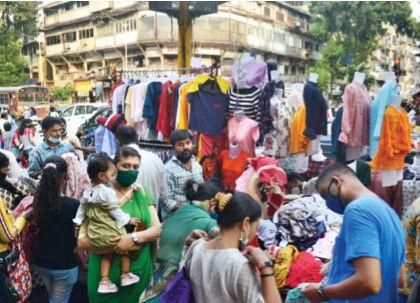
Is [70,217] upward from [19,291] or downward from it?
upward

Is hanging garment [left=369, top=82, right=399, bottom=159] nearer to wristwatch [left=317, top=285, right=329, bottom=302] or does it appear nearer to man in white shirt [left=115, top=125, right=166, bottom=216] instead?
man in white shirt [left=115, top=125, right=166, bottom=216]

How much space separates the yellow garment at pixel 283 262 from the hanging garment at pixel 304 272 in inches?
1.3

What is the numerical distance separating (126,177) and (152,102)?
407 centimetres

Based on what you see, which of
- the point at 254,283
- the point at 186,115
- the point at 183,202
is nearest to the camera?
the point at 254,283

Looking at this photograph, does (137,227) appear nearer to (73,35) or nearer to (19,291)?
(19,291)

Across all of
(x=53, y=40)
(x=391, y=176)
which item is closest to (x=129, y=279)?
(x=391, y=176)

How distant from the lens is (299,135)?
17.9ft

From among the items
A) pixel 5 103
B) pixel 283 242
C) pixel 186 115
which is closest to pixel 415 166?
pixel 283 242

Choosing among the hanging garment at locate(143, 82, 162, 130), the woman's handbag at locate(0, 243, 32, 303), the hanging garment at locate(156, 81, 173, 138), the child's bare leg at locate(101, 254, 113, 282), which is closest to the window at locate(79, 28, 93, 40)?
the hanging garment at locate(143, 82, 162, 130)

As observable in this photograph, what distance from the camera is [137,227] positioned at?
119 inches

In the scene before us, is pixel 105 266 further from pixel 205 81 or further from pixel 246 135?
pixel 205 81

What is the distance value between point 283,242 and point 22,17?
34457 millimetres

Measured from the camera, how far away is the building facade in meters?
36.4

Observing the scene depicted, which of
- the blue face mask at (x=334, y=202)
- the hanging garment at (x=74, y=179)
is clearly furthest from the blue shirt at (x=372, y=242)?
the hanging garment at (x=74, y=179)
